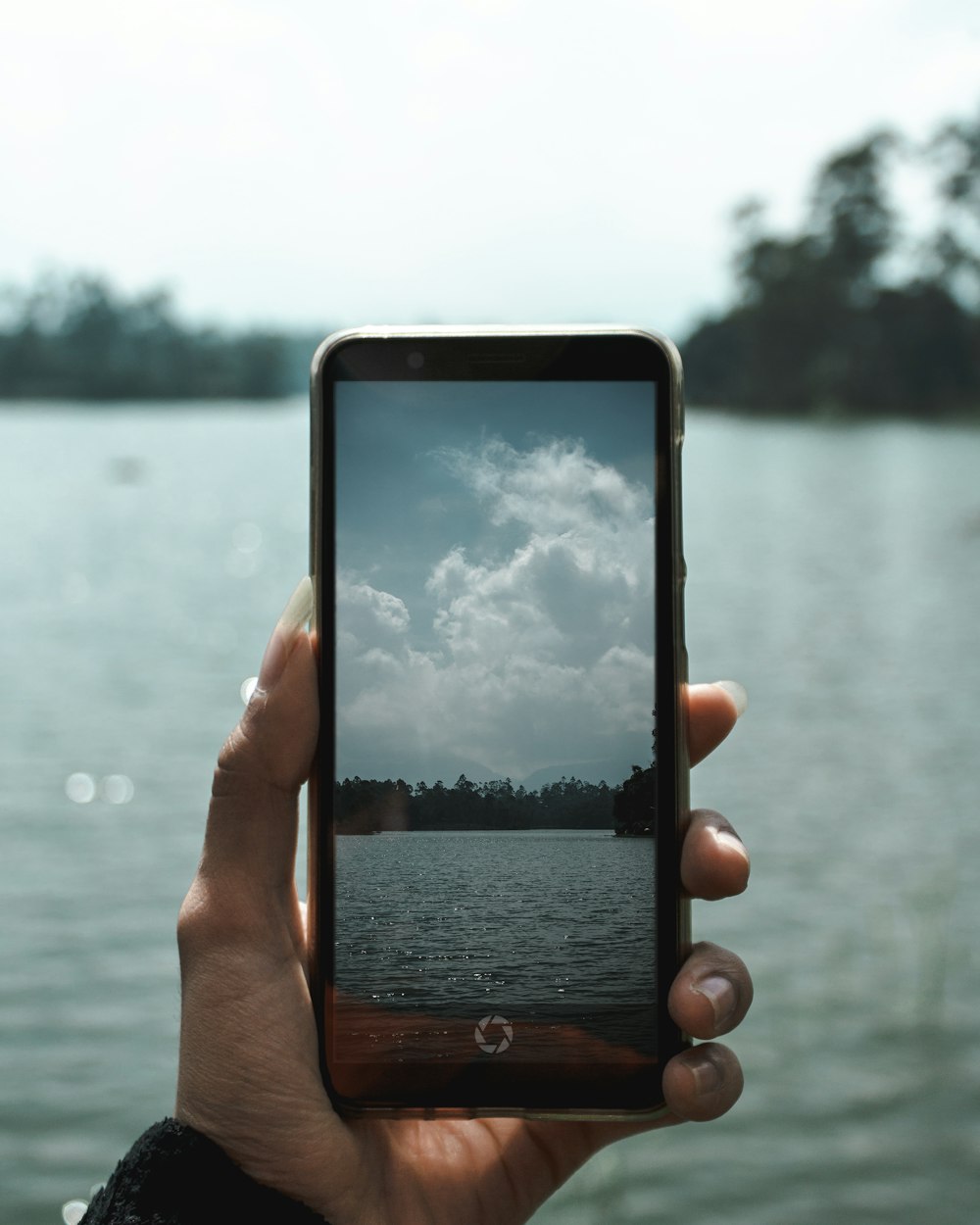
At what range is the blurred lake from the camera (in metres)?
8.21

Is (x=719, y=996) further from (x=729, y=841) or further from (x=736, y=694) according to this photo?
(x=736, y=694)

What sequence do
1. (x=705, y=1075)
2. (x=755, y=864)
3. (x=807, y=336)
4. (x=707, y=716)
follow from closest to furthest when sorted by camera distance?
(x=705, y=1075), (x=707, y=716), (x=755, y=864), (x=807, y=336)

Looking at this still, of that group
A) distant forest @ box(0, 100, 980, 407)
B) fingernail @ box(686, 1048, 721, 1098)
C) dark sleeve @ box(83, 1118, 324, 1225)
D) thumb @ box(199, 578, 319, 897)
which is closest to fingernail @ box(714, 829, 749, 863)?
fingernail @ box(686, 1048, 721, 1098)

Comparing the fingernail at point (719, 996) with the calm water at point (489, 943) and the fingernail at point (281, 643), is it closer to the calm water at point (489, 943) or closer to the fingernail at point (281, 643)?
the calm water at point (489, 943)

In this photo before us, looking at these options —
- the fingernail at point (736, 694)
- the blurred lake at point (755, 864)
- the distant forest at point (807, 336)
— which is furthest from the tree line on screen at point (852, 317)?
the fingernail at point (736, 694)

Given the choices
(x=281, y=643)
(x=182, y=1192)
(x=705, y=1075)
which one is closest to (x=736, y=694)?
(x=705, y=1075)

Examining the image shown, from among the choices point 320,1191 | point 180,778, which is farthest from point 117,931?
point 320,1191

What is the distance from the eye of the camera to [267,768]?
2.36m

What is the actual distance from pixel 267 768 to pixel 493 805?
399 millimetres

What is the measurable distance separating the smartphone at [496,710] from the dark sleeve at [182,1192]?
0.74ft

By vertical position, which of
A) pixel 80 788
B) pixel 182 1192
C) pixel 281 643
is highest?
pixel 281 643

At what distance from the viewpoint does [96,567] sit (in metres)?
36.8

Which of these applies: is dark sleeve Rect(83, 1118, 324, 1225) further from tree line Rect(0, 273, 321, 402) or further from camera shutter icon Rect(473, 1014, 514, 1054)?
tree line Rect(0, 273, 321, 402)

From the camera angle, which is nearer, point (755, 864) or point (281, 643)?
point (281, 643)
